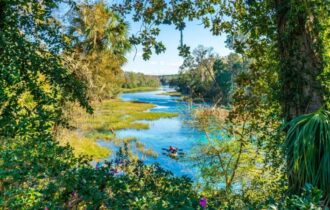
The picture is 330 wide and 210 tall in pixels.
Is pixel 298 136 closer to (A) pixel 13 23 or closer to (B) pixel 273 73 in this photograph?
(B) pixel 273 73

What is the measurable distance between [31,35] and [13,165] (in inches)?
74.9

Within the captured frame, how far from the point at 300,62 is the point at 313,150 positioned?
3.60 ft

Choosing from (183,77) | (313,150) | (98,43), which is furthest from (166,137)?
(313,150)

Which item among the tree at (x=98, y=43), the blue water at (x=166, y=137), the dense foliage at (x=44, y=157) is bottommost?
the blue water at (x=166, y=137)

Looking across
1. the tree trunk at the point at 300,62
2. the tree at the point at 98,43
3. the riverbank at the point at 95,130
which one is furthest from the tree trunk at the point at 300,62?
the tree at the point at 98,43

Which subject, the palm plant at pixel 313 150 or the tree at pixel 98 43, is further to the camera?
the tree at pixel 98 43

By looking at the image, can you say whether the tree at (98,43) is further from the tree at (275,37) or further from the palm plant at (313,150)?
the palm plant at (313,150)

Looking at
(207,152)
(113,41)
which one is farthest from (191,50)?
(113,41)

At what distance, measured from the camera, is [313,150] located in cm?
224

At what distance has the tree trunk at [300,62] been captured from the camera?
9.66 feet

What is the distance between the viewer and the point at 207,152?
835 centimetres

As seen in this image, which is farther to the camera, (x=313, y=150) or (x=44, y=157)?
(x=44, y=157)

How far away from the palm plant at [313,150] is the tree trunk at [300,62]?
613 millimetres

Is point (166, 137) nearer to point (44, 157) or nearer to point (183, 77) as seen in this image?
point (183, 77)
